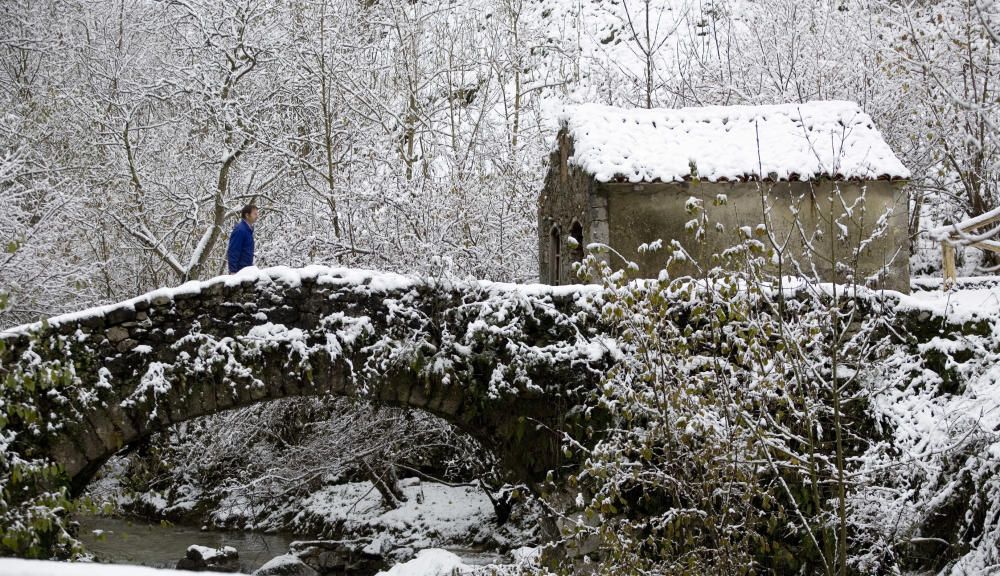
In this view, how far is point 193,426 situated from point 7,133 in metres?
5.65

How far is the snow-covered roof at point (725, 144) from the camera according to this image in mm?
11227

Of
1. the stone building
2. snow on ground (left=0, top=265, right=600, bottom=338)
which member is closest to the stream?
snow on ground (left=0, top=265, right=600, bottom=338)

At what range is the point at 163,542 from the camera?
44.7 ft

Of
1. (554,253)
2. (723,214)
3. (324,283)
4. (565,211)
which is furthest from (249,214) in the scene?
(723,214)

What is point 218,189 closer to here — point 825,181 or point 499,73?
point 499,73

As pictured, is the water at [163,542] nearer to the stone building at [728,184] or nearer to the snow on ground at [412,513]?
the snow on ground at [412,513]

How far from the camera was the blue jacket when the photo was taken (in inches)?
410

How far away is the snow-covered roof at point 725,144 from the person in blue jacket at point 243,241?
3.92 meters

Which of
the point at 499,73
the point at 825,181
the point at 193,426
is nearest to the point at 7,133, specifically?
the point at 193,426

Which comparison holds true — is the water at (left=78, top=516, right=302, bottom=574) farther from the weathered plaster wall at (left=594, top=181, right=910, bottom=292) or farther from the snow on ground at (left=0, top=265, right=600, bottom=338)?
the weathered plaster wall at (left=594, top=181, right=910, bottom=292)

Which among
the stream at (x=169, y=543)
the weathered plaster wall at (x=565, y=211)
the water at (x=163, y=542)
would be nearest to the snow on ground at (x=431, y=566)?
the stream at (x=169, y=543)

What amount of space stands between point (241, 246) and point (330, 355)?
2.08m

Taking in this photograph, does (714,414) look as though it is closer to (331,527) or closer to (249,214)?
(249,214)

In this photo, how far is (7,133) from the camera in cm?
1539
